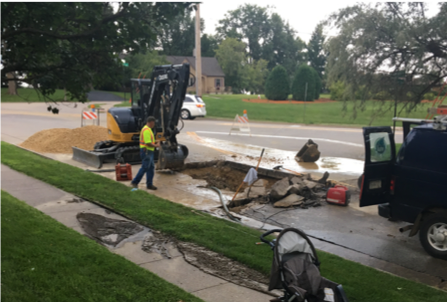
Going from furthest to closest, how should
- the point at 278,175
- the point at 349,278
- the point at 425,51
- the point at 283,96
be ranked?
the point at 283,96
the point at 425,51
the point at 278,175
the point at 349,278

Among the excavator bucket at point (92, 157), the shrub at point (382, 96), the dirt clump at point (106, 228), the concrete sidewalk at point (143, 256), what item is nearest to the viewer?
the concrete sidewalk at point (143, 256)

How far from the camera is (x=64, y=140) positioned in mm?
18250

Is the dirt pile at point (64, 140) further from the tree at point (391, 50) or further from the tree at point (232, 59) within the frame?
the tree at point (232, 59)

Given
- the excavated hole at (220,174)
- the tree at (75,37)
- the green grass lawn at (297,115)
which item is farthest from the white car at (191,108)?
the tree at (75,37)

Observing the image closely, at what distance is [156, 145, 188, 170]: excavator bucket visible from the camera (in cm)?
1336

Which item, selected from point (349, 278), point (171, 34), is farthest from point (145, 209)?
point (171, 34)

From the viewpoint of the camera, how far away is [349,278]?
571cm

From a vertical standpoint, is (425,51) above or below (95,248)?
above

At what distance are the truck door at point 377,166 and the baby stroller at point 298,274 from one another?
10.5ft

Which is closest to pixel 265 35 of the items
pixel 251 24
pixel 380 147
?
pixel 251 24

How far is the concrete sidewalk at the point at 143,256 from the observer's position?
17.4 ft

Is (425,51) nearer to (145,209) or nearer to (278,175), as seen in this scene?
(278,175)

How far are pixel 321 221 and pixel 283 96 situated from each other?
46.3 m

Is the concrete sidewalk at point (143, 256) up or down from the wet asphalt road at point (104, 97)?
down
